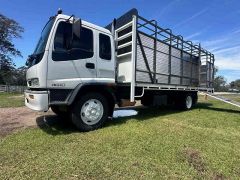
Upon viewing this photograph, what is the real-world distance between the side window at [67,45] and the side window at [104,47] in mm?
488

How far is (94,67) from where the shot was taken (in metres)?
5.71

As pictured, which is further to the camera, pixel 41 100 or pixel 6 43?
pixel 6 43

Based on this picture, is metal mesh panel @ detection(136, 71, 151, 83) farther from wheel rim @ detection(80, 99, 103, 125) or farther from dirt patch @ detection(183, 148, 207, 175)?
dirt patch @ detection(183, 148, 207, 175)

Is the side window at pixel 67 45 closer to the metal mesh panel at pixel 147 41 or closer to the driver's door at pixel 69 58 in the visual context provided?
the driver's door at pixel 69 58

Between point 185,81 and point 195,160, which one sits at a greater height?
point 185,81

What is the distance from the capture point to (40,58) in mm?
5070

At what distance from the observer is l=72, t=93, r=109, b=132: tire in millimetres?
5410

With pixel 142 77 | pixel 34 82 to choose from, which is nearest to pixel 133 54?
pixel 142 77

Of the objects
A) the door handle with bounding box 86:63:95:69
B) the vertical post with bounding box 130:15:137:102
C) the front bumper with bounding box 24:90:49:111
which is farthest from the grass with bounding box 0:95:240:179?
the door handle with bounding box 86:63:95:69

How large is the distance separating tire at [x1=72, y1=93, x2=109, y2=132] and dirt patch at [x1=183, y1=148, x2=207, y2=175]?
2414 millimetres

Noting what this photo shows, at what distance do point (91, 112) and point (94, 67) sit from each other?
1.16m

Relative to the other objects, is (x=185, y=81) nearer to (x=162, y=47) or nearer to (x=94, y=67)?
(x=162, y=47)

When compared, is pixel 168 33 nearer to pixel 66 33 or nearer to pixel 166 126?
pixel 166 126

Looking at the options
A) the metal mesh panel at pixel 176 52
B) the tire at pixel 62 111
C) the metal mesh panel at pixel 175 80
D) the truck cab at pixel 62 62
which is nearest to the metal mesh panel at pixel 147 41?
the metal mesh panel at pixel 176 52
